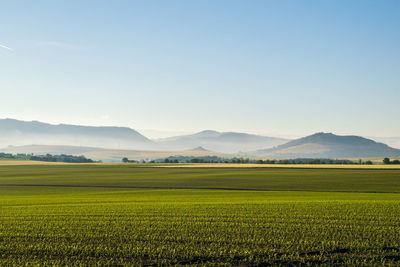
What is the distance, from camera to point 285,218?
23922 millimetres

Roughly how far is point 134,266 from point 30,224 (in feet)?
36.3

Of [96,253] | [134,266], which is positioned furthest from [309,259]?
[96,253]

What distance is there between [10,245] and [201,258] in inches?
336

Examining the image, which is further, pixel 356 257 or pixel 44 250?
pixel 44 250

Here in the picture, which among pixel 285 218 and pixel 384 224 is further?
pixel 285 218

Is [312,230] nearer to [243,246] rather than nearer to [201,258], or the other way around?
[243,246]

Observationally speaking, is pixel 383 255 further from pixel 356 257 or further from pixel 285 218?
pixel 285 218

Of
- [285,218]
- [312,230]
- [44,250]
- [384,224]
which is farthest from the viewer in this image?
[285,218]

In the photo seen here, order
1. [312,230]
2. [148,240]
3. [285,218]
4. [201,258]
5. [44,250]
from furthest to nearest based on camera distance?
[285,218] → [312,230] → [148,240] → [44,250] → [201,258]

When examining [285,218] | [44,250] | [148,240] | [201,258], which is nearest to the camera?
[201,258]

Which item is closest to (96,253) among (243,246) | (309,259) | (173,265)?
(173,265)

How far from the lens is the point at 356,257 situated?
49.4 feet

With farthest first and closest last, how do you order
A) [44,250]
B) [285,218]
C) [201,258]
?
[285,218] → [44,250] → [201,258]

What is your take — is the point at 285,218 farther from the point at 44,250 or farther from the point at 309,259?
the point at 44,250
